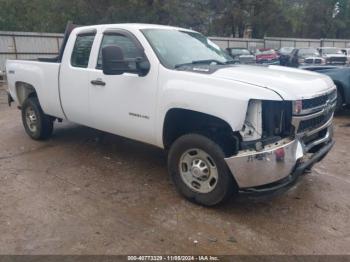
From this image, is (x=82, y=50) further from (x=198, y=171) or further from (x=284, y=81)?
(x=284, y=81)

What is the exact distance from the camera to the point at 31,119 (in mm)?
6652

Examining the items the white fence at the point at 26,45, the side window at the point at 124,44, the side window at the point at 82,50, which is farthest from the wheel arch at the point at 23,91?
the white fence at the point at 26,45

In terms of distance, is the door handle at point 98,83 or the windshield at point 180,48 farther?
the door handle at point 98,83

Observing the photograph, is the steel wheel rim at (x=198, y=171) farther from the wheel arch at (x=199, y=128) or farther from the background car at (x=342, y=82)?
the background car at (x=342, y=82)

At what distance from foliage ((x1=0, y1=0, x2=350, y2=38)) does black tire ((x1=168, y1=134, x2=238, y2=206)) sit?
26773 mm

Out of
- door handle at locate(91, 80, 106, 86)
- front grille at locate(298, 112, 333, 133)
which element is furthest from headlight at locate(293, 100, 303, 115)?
door handle at locate(91, 80, 106, 86)

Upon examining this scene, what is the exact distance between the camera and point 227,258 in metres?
3.22

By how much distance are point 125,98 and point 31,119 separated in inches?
111

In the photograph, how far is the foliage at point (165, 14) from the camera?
1187 inches

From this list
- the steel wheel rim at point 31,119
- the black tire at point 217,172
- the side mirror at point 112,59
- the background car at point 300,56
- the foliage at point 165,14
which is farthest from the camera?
the foliage at point 165,14

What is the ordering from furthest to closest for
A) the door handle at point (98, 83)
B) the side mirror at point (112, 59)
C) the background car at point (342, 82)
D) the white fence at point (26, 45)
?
the white fence at point (26, 45), the background car at point (342, 82), the door handle at point (98, 83), the side mirror at point (112, 59)

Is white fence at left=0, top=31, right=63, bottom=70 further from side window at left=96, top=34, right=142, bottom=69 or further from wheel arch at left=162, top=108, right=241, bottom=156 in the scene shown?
wheel arch at left=162, top=108, right=241, bottom=156

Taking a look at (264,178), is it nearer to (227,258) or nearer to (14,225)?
(227,258)

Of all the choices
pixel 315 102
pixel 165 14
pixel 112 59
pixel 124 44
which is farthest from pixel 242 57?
pixel 165 14
